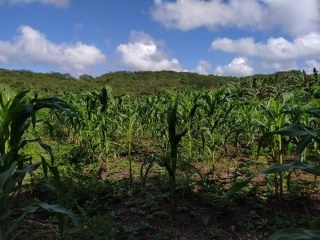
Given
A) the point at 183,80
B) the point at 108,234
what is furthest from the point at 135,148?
the point at 183,80

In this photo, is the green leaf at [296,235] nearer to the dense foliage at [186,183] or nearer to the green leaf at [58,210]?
the dense foliage at [186,183]

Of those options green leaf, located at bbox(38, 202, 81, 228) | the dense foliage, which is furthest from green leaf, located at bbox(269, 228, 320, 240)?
green leaf, located at bbox(38, 202, 81, 228)

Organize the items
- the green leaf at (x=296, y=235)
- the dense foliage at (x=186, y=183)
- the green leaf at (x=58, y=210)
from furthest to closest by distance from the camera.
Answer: the dense foliage at (x=186, y=183) < the green leaf at (x=58, y=210) < the green leaf at (x=296, y=235)

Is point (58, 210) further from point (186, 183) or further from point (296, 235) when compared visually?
point (186, 183)

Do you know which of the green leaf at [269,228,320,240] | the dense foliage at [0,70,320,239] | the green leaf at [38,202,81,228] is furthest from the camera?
the dense foliage at [0,70,320,239]

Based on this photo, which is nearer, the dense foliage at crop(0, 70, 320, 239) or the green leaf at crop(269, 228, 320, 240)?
the green leaf at crop(269, 228, 320, 240)

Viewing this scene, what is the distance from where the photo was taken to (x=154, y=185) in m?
5.37

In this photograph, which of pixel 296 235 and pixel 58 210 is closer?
pixel 296 235

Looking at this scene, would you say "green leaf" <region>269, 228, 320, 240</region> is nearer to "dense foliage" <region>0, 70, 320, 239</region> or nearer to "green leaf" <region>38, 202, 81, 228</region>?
"dense foliage" <region>0, 70, 320, 239</region>

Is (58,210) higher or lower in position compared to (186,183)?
higher

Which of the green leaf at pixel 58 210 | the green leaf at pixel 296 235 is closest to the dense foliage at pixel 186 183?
the green leaf at pixel 58 210

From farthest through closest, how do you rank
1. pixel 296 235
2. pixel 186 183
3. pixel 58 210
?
pixel 186 183 → pixel 58 210 → pixel 296 235

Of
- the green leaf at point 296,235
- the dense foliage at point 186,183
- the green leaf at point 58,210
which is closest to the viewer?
the green leaf at point 296,235

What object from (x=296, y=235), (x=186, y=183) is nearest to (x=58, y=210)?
(x=296, y=235)
